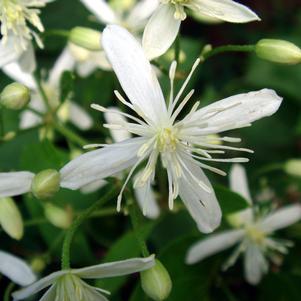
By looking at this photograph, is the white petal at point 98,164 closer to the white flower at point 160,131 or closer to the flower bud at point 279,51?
the white flower at point 160,131

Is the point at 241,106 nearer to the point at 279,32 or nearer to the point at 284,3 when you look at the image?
the point at 279,32

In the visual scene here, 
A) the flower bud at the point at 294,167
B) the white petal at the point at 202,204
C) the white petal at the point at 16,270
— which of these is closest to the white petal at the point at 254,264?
the flower bud at the point at 294,167

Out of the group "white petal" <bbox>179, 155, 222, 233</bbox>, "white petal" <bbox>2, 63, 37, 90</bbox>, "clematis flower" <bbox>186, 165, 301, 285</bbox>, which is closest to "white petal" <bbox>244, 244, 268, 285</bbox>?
"clematis flower" <bbox>186, 165, 301, 285</bbox>

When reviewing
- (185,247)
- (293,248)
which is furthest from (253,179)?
(185,247)

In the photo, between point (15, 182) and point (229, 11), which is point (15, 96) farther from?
point (229, 11)

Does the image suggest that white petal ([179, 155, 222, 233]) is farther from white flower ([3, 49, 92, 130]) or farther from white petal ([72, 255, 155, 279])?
white flower ([3, 49, 92, 130])
